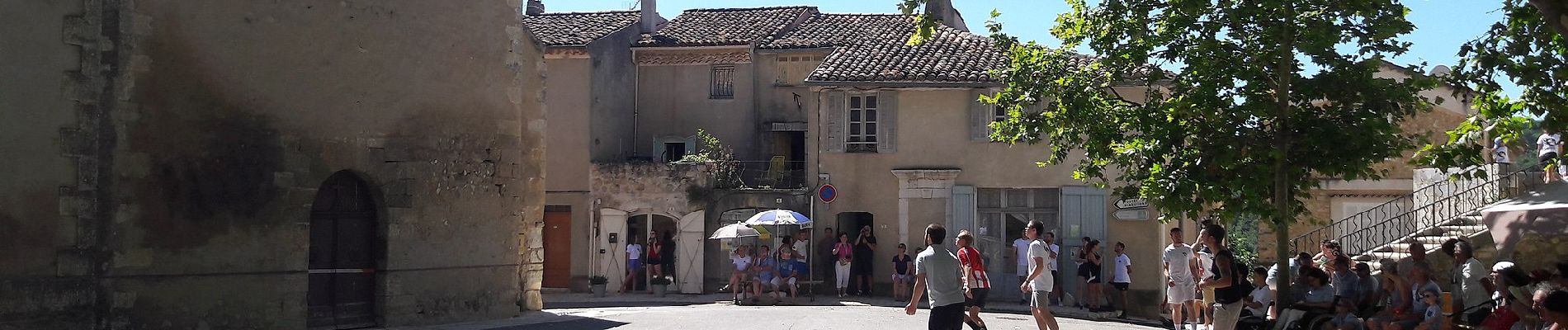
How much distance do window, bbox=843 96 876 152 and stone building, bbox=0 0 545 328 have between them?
810 cm

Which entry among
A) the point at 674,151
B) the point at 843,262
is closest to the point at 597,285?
the point at 843,262

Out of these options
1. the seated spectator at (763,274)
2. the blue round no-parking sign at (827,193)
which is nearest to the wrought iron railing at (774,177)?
the blue round no-parking sign at (827,193)

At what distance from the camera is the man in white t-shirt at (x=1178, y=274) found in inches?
594

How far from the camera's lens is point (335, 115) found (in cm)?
1692

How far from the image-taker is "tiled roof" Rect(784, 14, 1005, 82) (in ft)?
84.0

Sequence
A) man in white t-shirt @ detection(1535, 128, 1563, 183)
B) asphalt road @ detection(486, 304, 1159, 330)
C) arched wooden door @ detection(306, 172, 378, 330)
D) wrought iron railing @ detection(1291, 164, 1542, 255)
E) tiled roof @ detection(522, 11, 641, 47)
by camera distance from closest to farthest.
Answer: arched wooden door @ detection(306, 172, 378, 330)
asphalt road @ detection(486, 304, 1159, 330)
man in white t-shirt @ detection(1535, 128, 1563, 183)
wrought iron railing @ detection(1291, 164, 1542, 255)
tiled roof @ detection(522, 11, 641, 47)

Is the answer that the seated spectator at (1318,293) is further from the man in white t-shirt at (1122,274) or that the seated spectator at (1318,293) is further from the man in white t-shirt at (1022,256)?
the man in white t-shirt at (1022,256)

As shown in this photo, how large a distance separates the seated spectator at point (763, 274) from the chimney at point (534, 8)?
47.2 feet

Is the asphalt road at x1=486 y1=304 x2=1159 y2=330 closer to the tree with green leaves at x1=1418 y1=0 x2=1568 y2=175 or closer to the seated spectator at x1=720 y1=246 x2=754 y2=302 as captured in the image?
the seated spectator at x1=720 y1=246 x2=754 y2=302

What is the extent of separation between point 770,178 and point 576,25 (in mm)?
7148

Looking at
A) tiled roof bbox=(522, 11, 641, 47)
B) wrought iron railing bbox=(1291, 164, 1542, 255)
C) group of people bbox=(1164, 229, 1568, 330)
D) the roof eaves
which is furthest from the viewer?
tiled roof bbox=(522, 11, 641, 47)

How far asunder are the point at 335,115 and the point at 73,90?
281cm

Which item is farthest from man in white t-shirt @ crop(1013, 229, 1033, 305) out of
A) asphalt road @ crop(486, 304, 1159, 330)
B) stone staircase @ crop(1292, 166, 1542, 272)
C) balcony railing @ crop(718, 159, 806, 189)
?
stone staircase @ crop(1292, 166, 1542, 272)

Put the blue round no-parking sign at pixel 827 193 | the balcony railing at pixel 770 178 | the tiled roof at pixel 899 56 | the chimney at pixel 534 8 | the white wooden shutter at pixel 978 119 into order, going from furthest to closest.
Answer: the chimney at pixel 534 8
the balcony railing at pixel 770 178
the blue round no-parking sign at pixel 827 193
the tiled roof at pixel 899 56
the white wooden shutter at pixel 978 119
